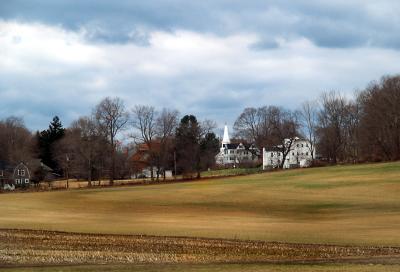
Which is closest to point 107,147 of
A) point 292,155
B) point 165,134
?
point 165,134

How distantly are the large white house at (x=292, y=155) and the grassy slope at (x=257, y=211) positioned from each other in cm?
7288

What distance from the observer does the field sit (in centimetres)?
3155

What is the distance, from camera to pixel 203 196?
6316cm

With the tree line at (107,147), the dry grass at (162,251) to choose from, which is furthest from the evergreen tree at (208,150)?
the dry grass at (162,251)

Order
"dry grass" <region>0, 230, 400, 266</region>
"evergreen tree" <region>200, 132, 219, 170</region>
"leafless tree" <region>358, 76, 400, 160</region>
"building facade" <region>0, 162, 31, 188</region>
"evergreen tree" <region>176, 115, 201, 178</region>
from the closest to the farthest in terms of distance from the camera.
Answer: "dry grass" <region>0, 230, 400, 266</region>, "leafless tree" <region>358, 76, 400, 160</region>, "building facade" <region>0, 162, 31, 188</region>, "evergreen tree" <region>176, 115, 201, 178</region>, "evergreen tree" <region>200, 132, 219, 170</region>

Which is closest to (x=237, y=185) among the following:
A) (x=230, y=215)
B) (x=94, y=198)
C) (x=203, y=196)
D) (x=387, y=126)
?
(x=203, y=196)

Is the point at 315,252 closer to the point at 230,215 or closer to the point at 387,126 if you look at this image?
the point at 230,215

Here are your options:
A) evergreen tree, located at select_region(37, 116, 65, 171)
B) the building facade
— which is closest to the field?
the building facade

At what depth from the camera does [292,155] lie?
177500mm

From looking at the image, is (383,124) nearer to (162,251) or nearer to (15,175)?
(15,175)

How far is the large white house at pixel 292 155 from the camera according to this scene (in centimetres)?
15175

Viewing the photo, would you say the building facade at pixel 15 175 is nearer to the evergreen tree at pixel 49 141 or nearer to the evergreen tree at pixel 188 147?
the evergreen tree at pixel 49 141

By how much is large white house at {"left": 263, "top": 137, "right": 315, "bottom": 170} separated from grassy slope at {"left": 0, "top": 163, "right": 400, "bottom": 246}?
239 feet

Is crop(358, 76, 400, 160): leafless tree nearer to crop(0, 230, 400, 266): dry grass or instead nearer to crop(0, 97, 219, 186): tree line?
crop(0, 97, 219, 186): tree line
